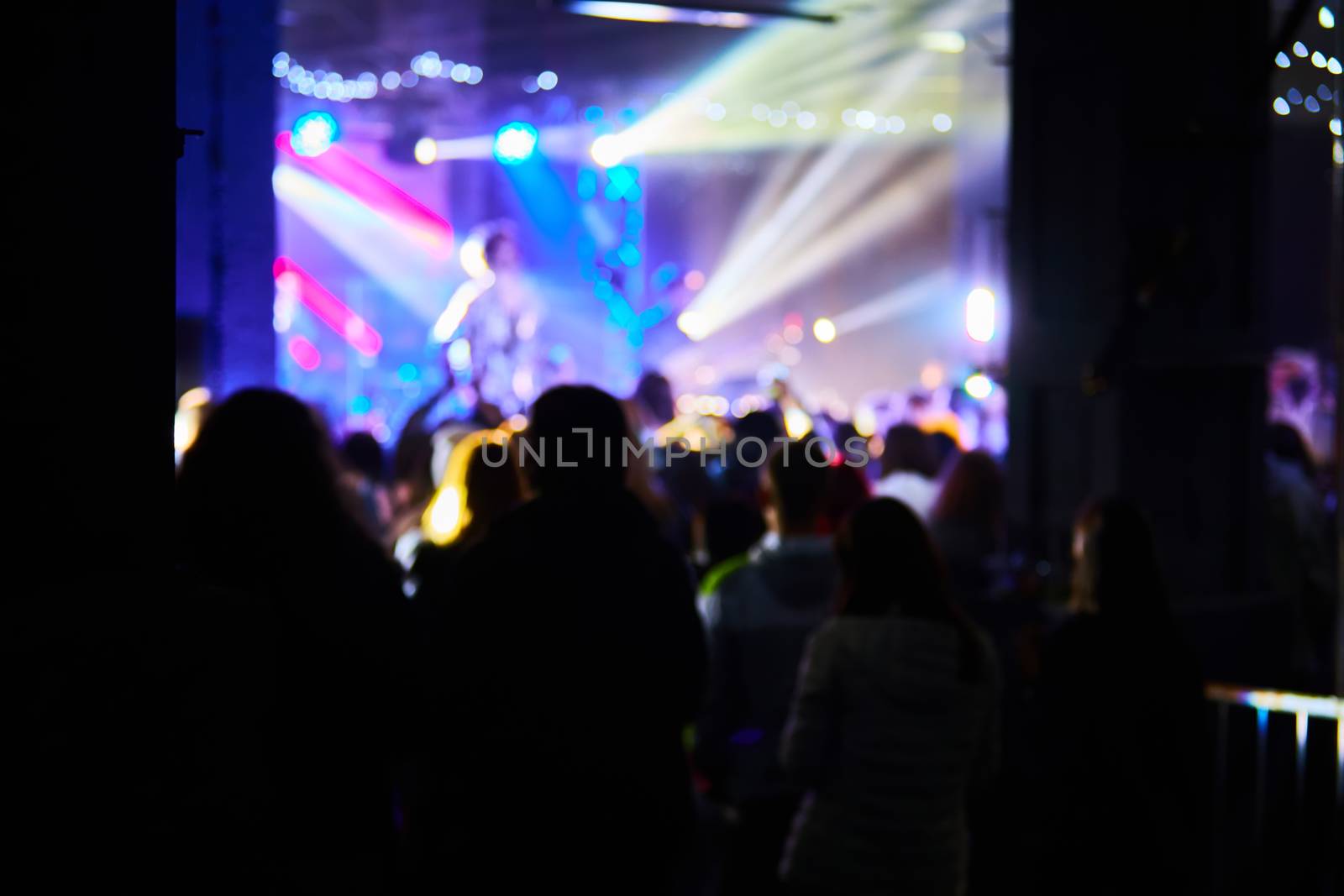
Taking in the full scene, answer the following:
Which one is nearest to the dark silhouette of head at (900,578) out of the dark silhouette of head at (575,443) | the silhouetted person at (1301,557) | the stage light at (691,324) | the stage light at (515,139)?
the dark silhouette of head at (575,443)

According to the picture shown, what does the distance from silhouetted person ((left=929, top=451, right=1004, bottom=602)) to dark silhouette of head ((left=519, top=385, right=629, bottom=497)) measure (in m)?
→ 2.57

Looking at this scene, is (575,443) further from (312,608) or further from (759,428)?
(759,428)

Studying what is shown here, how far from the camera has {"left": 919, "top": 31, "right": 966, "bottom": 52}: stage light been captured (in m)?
10.4

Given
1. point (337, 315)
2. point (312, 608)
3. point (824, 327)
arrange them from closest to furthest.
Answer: point (312, 608) < point (337, 315) < point (824, 327)

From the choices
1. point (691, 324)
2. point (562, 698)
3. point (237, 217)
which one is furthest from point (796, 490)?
point (691, 324)

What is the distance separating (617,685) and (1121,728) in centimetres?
149

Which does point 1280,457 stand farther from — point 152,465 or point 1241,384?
point 152,465

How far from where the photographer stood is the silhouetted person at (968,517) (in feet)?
15.6

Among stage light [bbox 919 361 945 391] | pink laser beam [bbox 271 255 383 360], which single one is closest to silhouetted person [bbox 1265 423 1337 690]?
stage light [bbox 919 361 945 391]

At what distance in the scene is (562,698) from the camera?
7.44 feet

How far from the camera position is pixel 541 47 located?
466 inches

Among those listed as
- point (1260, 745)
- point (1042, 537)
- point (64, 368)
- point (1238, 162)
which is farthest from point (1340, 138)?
point (1042, 537)

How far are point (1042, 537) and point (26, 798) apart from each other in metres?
5.32

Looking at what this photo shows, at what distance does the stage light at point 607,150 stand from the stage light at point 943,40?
4.80m
